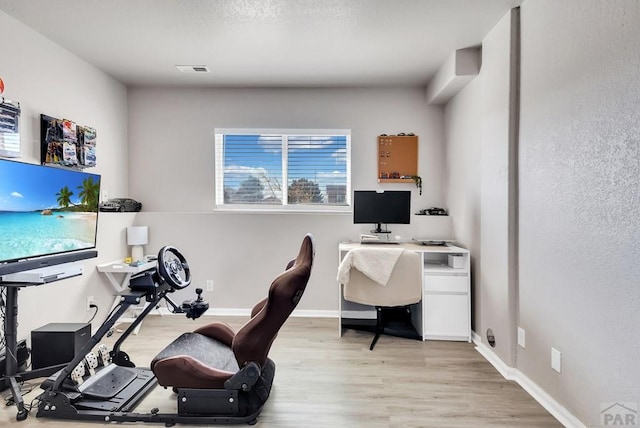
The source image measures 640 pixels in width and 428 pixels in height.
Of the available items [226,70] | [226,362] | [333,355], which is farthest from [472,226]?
[226,70]

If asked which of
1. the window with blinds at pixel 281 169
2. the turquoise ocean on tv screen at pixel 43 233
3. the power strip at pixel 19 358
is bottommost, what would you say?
the power strip at pixel 19 358

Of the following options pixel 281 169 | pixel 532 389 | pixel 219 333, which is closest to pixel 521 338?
pixel 532 389

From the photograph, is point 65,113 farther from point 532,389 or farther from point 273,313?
point 532,389

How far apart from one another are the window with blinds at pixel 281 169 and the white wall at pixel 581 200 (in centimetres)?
214

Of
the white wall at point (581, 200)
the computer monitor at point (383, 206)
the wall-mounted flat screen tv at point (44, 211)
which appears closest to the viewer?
the white wall at point (581, 200)

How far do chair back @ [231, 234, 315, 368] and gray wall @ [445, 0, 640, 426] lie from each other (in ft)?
4.80

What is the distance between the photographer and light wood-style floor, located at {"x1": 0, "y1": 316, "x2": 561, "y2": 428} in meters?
2.05

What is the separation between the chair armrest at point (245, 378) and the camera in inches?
76.1

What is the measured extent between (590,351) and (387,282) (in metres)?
1.46

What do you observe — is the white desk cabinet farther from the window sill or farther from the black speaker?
the black speaker

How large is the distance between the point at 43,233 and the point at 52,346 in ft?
2.84

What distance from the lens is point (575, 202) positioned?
75.3 inches

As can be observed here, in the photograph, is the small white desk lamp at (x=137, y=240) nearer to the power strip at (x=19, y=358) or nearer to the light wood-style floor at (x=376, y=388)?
the light wood-style floor at (x=376, y=388)

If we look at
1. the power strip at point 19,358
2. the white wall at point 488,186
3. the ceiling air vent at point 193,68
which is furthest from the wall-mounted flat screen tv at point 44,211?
the white wall at point 488,186
